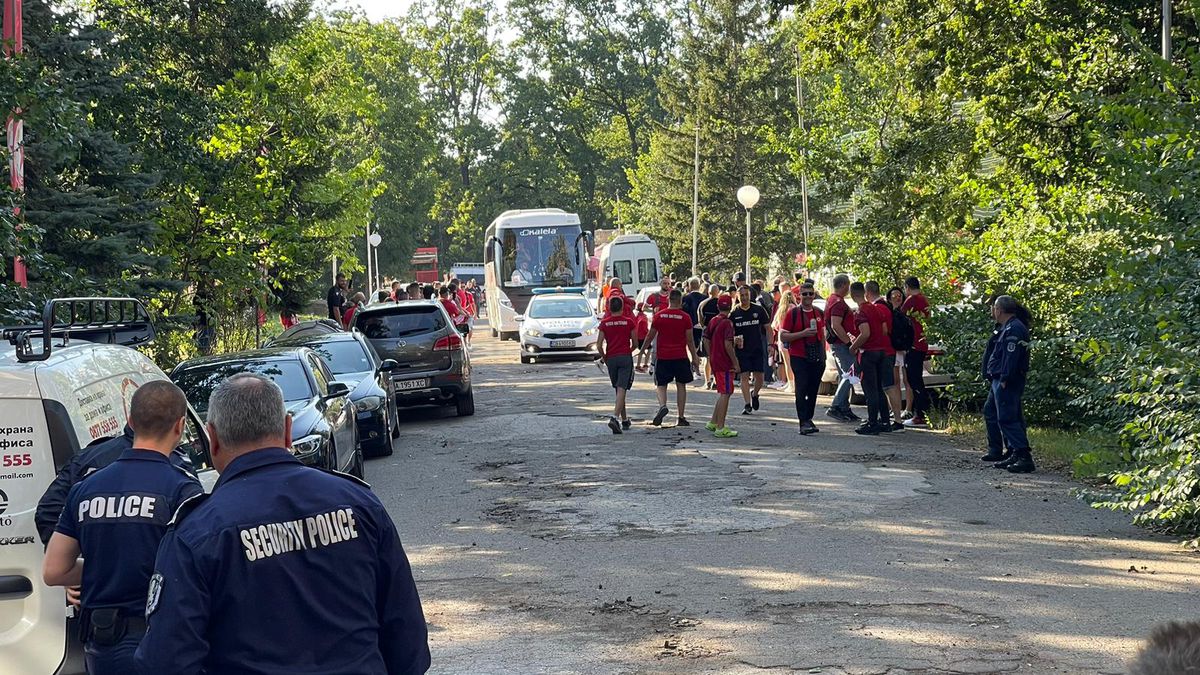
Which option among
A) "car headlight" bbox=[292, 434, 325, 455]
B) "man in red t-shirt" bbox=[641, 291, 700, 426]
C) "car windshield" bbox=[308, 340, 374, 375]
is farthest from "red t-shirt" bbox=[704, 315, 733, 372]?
"car headlight" bbox=[292, 434, 325, 455]

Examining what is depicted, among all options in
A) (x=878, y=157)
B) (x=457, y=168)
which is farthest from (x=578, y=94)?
(x=878, y=157)

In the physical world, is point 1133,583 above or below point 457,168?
below

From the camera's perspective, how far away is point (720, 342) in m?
17.5

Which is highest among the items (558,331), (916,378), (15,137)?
(15,137)

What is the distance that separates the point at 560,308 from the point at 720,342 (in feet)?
53.9

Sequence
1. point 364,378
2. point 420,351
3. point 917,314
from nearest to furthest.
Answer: point 364,378, point 917,314, point 420,351

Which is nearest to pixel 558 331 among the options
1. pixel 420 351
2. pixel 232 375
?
pixel 420 351

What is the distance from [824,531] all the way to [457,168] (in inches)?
3287

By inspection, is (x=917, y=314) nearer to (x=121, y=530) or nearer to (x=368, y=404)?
(x=368, y=404)

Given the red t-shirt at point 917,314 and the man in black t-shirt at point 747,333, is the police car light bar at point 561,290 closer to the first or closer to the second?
the man in black t-shirt at point 747,333

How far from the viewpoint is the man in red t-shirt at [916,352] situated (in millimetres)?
17656

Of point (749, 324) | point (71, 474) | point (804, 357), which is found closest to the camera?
point (71, 474)

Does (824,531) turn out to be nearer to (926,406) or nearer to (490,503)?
(490,503)

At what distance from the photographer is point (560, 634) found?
7.65 m
